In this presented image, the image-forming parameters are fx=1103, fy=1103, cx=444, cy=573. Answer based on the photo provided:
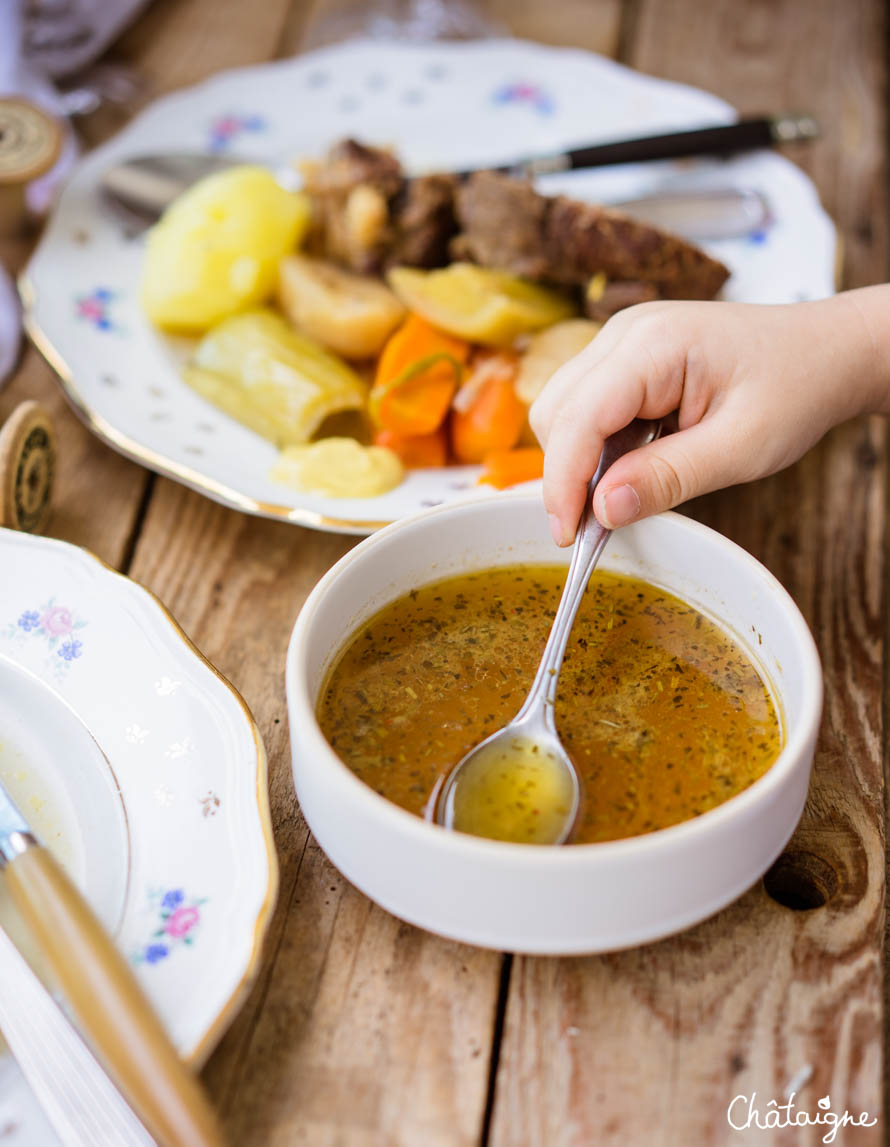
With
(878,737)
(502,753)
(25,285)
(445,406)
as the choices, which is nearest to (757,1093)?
(502,753)

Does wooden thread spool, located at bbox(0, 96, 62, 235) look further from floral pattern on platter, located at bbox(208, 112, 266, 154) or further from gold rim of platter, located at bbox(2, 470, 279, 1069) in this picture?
gold rim of platter, located at bbox(2, 470, 279, 1069)

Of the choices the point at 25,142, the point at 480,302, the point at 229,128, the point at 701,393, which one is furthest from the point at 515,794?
the point at 229,128

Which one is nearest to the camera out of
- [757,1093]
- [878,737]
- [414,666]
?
[757,1093]

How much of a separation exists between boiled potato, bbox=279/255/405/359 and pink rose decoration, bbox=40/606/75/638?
0.78 metres

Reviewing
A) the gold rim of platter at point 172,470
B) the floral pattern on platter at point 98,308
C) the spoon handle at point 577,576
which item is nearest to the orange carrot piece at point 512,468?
the gold rim of platter at point 172,470

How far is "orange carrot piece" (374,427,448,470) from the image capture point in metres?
1.72

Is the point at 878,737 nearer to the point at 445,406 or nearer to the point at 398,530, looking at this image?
the point at 398,530

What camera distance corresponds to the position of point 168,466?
1.58 metres

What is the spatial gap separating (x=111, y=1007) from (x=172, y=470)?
2.85 ft

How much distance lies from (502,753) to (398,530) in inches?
11.2

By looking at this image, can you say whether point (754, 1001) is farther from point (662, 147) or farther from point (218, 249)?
point (662, 147)

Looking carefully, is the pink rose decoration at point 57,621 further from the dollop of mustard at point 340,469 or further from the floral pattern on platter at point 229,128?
the floral pattern on platter at point 229,128

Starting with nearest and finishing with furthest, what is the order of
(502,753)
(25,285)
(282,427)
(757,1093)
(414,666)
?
(757,1093), (502,753), (414,666), (282,427), (25,285)

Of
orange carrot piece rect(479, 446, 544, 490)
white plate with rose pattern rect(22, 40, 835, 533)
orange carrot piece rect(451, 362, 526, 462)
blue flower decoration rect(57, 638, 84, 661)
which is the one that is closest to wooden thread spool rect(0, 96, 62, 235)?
white plate with rose pattern rect(22, 40, 835, 533)
